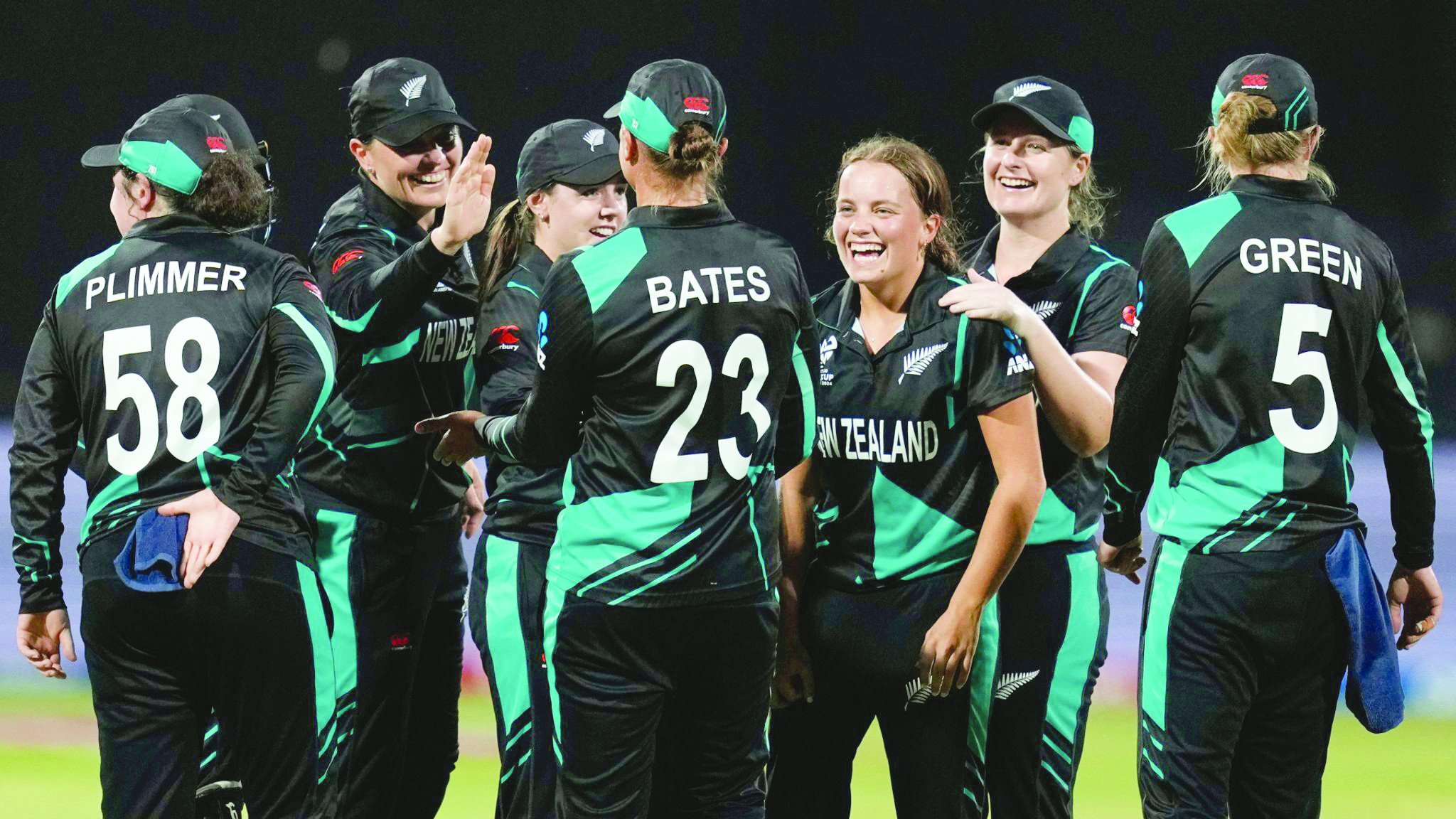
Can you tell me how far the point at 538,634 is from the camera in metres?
3.24

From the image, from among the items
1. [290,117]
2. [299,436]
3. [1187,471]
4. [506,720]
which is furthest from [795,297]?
[290,117]

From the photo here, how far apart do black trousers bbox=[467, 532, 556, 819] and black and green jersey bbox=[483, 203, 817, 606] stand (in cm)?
49

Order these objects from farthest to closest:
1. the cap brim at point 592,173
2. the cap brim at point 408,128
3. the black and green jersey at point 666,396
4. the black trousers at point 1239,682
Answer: the cap brim at point 408,128 < the cap brim at point 592,173 < the black trousers at point 1239,682 < the black and green jersey at point 666,396

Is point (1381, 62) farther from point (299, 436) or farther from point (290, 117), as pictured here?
point (299, 436)

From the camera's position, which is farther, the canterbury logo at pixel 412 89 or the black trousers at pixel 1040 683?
the canterbury logo at pixel 412 89

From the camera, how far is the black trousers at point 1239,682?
2760mm

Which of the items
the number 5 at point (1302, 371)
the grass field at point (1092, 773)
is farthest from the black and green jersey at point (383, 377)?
the number 5 at point (1302, 371)

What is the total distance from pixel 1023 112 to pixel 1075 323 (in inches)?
19.2

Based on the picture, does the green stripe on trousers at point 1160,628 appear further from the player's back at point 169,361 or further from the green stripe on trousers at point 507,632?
the player's back at point 169,361

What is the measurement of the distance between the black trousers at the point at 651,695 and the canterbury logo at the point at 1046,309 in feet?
3.15

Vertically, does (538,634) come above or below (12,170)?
below

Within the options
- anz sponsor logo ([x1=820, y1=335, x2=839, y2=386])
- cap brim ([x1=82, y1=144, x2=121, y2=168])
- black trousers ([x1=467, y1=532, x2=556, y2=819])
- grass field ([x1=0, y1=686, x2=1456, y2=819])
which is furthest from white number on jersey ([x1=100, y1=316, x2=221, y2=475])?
grass field ([x1=0, y1=686, x2=1456, y2=819])

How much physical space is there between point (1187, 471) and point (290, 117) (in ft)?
19.7

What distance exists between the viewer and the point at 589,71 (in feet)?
25.5
